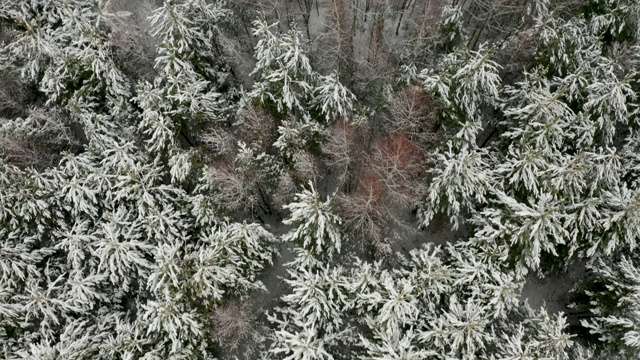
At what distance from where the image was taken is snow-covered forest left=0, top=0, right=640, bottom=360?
1541cm

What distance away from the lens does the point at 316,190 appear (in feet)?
62.3

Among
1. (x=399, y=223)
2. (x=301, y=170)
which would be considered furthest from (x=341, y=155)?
(x=399, y=223)

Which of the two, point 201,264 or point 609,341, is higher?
point 201,264

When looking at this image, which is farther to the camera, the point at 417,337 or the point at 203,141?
the point at 203,141

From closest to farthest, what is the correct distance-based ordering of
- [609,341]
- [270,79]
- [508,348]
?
[508,348]
[609,341]
[270,79]

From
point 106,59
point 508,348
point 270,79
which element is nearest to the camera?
point 508,348

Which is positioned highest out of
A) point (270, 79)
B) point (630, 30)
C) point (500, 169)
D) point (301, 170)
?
point (630, 30)

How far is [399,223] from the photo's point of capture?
768 inches

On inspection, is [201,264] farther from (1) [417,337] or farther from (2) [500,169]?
(2) [500,169]

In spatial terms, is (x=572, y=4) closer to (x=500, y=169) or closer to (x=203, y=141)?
(x=500, y=169)

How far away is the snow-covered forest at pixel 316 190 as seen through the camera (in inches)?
607

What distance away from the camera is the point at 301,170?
18.5 m

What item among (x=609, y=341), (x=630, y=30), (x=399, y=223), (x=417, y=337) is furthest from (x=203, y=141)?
(x=630, y=30)

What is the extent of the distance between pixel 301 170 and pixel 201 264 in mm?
6047
